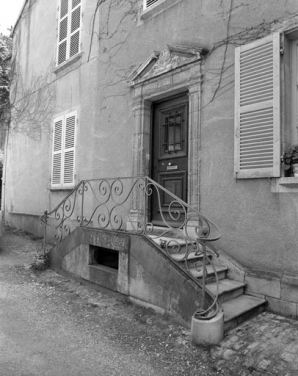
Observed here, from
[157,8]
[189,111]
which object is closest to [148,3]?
[157,8]

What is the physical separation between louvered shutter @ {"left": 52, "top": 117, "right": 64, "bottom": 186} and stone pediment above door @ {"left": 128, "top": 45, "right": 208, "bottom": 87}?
2738 millimetres

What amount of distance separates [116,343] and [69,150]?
5097mm

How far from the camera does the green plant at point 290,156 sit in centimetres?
353

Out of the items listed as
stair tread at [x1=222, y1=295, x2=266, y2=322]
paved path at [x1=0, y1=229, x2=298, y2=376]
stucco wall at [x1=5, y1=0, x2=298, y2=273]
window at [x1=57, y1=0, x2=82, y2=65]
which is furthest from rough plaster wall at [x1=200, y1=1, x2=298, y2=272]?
window at [x1=57, y1=0, x2=82, y2=65]

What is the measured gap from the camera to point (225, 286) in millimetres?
3684

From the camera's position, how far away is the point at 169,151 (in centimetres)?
530

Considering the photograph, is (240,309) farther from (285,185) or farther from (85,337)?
(85,337)

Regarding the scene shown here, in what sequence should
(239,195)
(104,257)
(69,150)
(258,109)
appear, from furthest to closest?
(69,150)
(104,257)
(239,195)
(258,109)

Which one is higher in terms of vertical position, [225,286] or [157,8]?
[157,8]

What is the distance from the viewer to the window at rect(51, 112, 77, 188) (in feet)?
23.9

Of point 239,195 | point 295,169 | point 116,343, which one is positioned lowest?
point 116,343

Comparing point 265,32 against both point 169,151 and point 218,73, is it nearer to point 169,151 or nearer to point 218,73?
point 218,73

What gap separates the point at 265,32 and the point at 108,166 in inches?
139

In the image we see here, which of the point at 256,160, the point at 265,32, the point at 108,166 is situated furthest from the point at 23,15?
the point at 256,160
